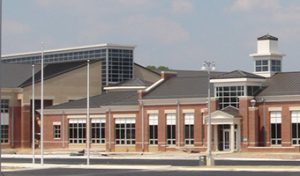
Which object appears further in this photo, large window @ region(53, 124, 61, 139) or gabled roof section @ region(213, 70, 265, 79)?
large window @ region(53, 124, 61, 139)

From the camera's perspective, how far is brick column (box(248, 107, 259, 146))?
78250 millimetres

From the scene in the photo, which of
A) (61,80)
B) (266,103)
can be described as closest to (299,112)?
(266,103)

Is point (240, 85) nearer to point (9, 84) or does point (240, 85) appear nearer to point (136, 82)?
point (136, 82)

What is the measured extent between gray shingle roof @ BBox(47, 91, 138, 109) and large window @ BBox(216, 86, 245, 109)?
38.0 ft

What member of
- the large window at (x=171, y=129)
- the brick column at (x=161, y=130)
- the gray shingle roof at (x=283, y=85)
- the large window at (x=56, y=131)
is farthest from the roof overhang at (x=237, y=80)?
the large window at (x=56, y=131)

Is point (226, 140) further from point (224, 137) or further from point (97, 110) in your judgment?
point (97, 110)

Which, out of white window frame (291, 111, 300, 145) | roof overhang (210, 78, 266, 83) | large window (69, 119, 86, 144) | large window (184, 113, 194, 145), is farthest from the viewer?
large window (69, 119, 86, 144)

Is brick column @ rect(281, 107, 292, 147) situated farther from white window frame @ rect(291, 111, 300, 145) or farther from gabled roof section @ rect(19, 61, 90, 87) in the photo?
gabled roof section @ rect(19, 61, 90, 87)

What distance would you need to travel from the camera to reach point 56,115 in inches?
3809

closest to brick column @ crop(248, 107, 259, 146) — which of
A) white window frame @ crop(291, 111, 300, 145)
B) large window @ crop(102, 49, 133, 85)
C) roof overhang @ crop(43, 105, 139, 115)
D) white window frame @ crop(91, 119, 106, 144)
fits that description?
white window frame @ crop(291, 111, 300, 145)

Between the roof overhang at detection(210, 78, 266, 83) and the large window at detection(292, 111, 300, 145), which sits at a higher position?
the roof overhang at detection(210, 78, 266, 83)

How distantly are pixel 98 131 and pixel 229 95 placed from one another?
1935 centimetres

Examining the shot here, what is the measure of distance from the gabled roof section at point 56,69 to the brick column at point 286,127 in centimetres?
3652

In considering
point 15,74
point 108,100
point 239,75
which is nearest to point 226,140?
point 239,75
